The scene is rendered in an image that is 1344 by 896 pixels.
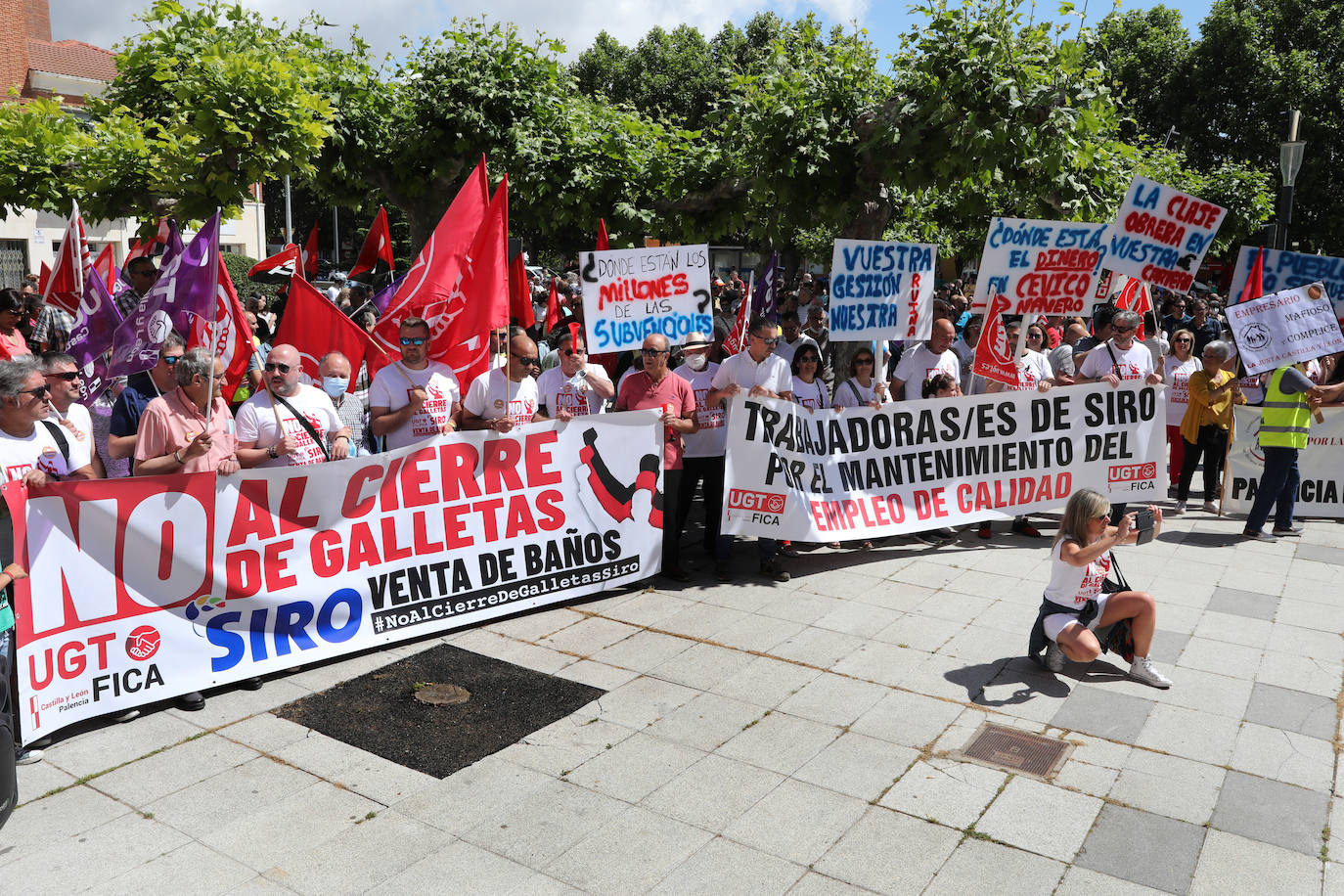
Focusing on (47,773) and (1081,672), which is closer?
(47,773)

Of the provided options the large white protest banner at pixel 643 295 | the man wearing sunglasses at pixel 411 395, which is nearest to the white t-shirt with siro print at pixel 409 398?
the man wearing sunglasses at pixel 411 395

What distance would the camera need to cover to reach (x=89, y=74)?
43156 millimetres

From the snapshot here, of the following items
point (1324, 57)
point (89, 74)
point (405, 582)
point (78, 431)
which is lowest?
point (405, 582)

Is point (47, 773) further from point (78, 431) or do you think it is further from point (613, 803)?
point (613, 803)

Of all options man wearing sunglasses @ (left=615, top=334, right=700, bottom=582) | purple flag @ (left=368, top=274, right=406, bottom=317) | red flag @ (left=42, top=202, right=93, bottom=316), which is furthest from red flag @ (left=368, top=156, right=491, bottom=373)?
Answer: red flag @ (left=42, top=202, right=93, bottom=316)

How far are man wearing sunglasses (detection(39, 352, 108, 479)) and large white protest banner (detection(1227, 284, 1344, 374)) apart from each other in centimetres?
839

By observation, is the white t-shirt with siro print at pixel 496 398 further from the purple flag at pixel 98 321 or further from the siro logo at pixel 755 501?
the purple flag at pixel 98 321

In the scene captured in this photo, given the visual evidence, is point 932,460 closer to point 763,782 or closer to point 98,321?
point 763,782

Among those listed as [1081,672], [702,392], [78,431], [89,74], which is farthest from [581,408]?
[89,74]

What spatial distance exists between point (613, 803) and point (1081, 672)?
301 centimetres

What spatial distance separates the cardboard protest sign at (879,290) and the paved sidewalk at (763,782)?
2.55m

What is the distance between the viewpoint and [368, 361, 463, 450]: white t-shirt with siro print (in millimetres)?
6902

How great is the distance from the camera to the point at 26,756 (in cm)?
481

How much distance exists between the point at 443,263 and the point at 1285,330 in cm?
690
